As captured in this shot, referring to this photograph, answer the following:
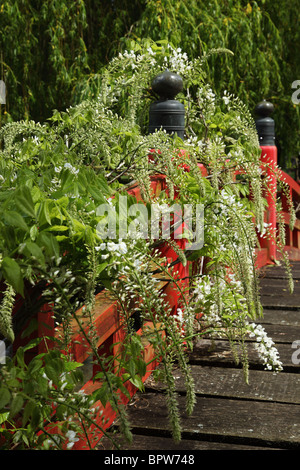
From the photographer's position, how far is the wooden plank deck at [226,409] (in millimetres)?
1690

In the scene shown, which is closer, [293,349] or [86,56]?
[293,349]

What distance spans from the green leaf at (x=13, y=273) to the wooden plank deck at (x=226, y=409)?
747 millimetres

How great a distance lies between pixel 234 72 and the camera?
17.7 feet

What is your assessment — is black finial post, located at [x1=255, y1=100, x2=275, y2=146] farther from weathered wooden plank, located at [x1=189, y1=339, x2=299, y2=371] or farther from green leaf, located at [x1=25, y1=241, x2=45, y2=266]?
green leaf, located at [x1=25, y1=241, x2=45, y2=266]

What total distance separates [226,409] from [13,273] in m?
1.04

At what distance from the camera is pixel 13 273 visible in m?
1.08

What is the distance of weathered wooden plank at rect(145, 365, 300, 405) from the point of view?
198 cm

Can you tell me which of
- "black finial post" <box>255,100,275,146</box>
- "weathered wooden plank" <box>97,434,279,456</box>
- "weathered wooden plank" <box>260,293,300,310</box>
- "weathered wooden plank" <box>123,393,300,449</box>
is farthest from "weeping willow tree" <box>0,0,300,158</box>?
"weathered wooden plank" <box>97,434,279,456</box>

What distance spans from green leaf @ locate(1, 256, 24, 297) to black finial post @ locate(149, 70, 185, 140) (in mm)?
1621

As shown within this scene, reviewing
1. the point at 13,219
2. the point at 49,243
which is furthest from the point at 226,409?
the point at 13,219

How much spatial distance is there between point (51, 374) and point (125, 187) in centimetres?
87
